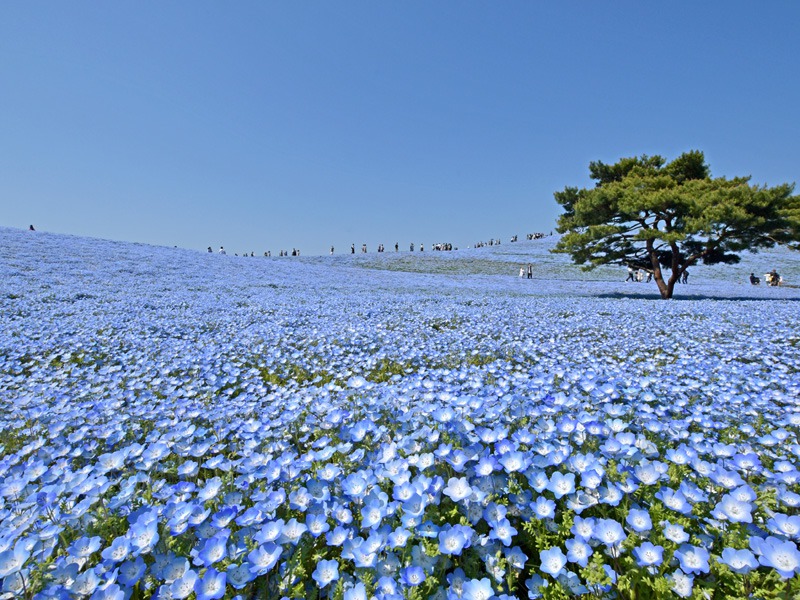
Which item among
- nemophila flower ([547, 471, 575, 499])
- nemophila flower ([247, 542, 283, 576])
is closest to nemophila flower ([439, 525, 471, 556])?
nemophila flower ([547, 471, 575, 499])

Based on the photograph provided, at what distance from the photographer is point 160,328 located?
735 cm

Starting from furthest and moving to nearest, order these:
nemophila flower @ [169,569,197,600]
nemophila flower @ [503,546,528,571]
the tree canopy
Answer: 1. the tree canopy
2. nemophila flower @ [503,546,528,571]
3. nemophila flower @ [169,569,197,600]

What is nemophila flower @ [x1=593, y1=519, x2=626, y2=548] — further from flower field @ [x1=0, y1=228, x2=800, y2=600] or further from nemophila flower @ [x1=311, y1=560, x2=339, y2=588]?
nemophila flower @ [x1=311, y1=560, x2=339, y2=588]

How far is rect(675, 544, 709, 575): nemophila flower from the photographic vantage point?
4.83 ft

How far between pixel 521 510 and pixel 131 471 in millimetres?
2307

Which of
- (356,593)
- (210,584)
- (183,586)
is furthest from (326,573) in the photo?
(183,586)

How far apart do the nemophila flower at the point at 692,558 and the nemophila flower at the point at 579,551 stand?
304 mm

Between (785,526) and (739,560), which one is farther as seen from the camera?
(785,526)

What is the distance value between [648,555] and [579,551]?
0.79 ft

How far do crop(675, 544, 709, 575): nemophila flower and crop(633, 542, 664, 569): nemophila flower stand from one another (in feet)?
0.22

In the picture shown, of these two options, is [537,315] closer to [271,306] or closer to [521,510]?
[271,306]

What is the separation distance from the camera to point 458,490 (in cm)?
182

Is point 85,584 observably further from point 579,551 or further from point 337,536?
point 579,551

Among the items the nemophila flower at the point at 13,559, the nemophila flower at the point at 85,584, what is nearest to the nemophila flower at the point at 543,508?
the nemophila flower at the point at 85,584
